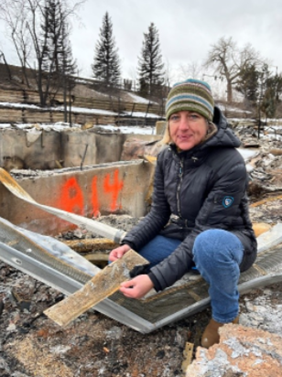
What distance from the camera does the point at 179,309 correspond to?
198cm

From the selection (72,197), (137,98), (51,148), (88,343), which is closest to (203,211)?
(88,343)

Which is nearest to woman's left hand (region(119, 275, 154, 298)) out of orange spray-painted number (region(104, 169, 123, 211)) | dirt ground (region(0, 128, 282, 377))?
dirt ground (region(0, 128, 282, 377))

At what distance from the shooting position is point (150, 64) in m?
41.0

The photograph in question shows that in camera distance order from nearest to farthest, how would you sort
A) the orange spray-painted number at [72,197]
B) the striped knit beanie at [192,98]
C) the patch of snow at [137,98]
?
the striped knit beanie at [192,98]
the orange spray-painted number at [72,197]
the patch of snow at [137,98]

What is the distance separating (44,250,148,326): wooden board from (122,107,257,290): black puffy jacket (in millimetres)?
162

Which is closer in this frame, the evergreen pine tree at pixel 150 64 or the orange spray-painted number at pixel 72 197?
the orange spray-painted number at pixel 72 197

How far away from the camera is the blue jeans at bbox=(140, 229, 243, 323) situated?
5.34 feet

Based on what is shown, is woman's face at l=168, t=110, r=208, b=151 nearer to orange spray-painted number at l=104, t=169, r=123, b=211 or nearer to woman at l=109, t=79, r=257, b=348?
woman at l=109, t=79, r=257, b=348

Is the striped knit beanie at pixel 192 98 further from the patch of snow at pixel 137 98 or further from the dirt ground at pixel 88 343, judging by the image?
the patch of snow at pixel 137 98

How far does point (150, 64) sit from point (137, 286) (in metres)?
42.9

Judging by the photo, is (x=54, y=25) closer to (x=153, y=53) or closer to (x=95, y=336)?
(x=153, y=53)

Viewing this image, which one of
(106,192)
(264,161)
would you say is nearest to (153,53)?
(264,161)

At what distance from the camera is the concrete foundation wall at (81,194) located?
4.07 m

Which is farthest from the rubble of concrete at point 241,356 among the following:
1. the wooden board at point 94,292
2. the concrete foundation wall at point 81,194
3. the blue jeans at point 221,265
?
the concrete foundation wall at point 81,194
